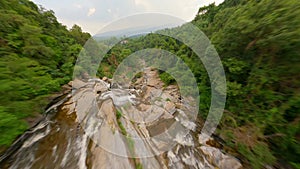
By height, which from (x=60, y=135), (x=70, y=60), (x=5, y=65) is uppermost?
(x=70, y=60)

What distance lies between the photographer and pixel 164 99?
14.8 meters

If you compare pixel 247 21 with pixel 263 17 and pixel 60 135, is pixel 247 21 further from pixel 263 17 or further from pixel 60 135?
pixel 60 135

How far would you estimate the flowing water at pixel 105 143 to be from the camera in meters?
5.60

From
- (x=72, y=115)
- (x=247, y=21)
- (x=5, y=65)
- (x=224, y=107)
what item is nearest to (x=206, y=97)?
(x=224, y=107)

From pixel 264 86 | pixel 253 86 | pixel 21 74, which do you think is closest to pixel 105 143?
pixel 21 74

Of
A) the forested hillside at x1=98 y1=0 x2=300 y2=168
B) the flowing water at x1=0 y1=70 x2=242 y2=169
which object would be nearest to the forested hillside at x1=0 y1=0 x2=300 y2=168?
the forested hillside at x1=98 y1=0 x2=300 y2=168

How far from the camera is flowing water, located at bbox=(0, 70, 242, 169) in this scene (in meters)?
→ 5.60

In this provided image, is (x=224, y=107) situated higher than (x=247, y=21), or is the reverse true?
(x=247, y=21)

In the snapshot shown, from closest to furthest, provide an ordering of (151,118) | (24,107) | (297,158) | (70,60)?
(297,158) < (24,107) < (151,118) < (70,60)

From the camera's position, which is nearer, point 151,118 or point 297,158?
point 297,158

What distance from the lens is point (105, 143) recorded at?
650 centimetres

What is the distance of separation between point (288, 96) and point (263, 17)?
3813 millimetres

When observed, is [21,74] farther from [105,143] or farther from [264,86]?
[264,86]

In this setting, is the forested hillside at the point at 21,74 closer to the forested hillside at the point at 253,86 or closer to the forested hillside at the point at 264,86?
the forested hillside at the point at 253,86
